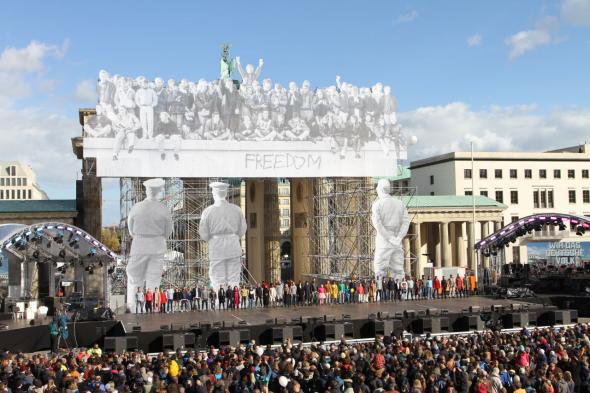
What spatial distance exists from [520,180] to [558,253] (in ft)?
29.4

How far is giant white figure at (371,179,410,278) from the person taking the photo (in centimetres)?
3528

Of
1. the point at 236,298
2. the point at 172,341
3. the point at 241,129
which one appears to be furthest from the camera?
the point at 241,129

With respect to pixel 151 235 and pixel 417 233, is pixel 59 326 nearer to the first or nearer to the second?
pixel 151 235

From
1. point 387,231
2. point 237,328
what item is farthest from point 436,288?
point 237,328

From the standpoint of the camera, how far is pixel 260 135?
3500 centimetres

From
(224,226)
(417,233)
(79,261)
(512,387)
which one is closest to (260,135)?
(224,226)

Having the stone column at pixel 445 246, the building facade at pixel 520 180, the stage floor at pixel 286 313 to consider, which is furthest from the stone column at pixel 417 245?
the stage floor at pixel 286 313

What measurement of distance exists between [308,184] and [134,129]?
39.8ft

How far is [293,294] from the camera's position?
1205 inches

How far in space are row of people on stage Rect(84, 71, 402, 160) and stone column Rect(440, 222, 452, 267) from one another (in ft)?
60.8

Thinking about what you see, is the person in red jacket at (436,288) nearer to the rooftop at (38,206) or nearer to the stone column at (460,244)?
the rooftop at (38,206)

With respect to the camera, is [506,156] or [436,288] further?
[506,156]

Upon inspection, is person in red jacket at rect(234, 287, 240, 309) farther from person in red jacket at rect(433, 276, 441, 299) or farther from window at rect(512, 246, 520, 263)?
window at rect(512, 246, 520, 263)

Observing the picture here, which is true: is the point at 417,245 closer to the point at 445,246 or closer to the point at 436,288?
the point at 445,246
